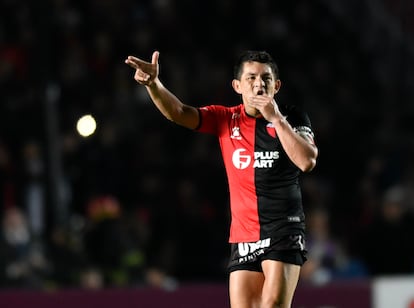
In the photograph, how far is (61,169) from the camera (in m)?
11.3

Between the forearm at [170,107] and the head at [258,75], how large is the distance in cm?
43

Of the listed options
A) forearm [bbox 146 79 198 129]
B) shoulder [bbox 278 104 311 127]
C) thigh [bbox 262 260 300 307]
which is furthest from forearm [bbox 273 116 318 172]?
forearm [bbox 146 79 198 129]

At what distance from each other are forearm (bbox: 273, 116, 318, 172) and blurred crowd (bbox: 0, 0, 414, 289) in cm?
→ 425

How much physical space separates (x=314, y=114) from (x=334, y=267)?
311 centimetres

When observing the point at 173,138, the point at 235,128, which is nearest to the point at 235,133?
the point at 235,128

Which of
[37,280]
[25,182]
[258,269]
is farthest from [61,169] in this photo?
[258,269]

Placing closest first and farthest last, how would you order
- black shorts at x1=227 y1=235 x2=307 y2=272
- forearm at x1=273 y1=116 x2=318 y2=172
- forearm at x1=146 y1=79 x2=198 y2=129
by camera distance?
forearm at x1=273 y1=116 x2=318 y2=172 < black shorts at x1=227 y1=235 x2=307 y2=272 < forearm at x1=146 y1=79 x2=198 y2=129

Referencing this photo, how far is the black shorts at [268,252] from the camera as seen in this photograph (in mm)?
6586

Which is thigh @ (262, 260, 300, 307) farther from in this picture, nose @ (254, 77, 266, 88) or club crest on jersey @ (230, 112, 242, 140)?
nose @ (254, 77, 266, 88)

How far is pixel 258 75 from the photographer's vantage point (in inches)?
259

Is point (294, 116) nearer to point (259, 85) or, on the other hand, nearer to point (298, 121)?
point (298, 121)

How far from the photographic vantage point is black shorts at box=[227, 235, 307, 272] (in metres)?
6.59

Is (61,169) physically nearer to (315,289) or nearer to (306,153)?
(315,289)

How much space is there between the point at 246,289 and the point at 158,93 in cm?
136
